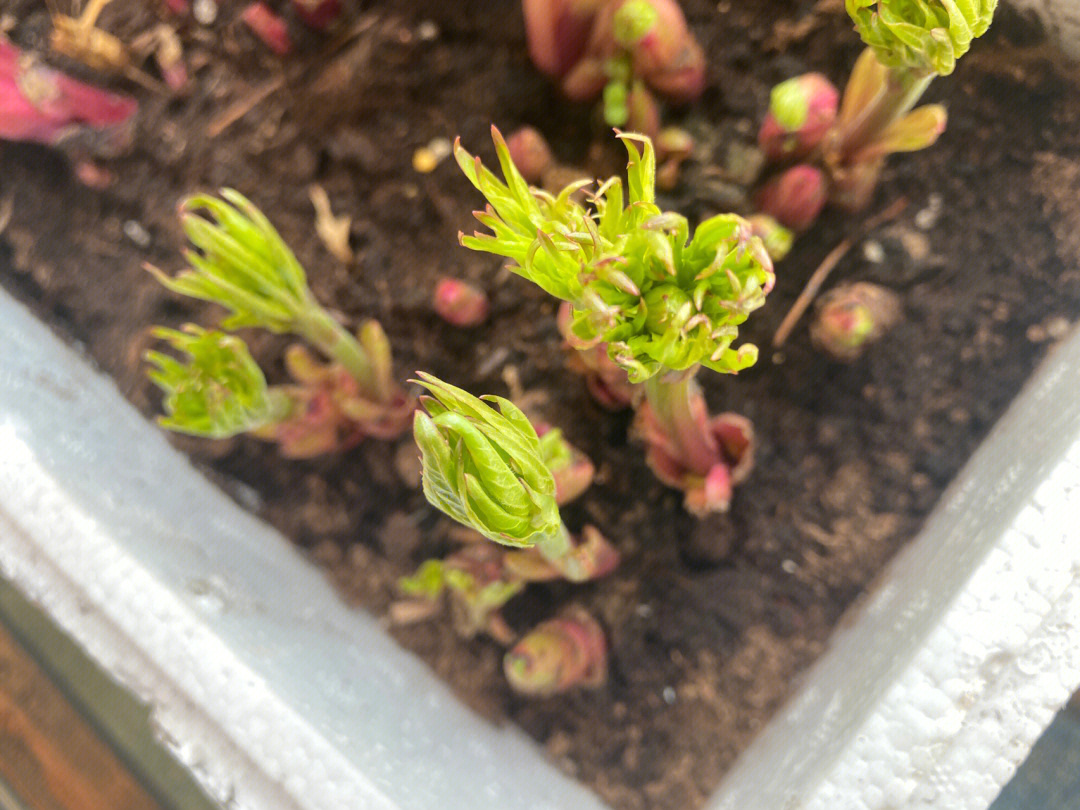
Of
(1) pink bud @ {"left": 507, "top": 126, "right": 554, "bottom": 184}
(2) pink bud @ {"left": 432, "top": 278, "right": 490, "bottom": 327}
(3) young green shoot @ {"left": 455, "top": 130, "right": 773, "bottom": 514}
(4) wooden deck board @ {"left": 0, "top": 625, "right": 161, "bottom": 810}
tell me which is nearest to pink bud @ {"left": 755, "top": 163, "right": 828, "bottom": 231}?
(1) pink bud @ {"left": 507, "top": 126, "right": 554, "bottom": 184}

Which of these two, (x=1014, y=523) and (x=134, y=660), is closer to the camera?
(x=1014, y=523)

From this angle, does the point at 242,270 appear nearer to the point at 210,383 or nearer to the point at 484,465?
the point at 210,383

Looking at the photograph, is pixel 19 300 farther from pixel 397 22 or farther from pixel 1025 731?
pixel 1025 731

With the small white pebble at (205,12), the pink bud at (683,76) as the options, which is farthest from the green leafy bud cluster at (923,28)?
the small white pebble at (205,12)

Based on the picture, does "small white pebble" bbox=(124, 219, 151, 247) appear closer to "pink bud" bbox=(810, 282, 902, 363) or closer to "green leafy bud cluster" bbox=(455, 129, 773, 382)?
"green leafy bud cluster" bbox=(455, 129, 773, 382)

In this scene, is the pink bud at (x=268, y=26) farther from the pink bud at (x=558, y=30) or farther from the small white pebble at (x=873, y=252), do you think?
the small white pebble at (x=873, y=252)

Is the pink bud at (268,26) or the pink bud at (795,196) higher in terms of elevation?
the pink bud at (795,196)

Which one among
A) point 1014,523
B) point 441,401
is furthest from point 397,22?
point 1014,523

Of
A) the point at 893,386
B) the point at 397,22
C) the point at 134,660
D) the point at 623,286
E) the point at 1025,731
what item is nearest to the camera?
the point at 623,286
